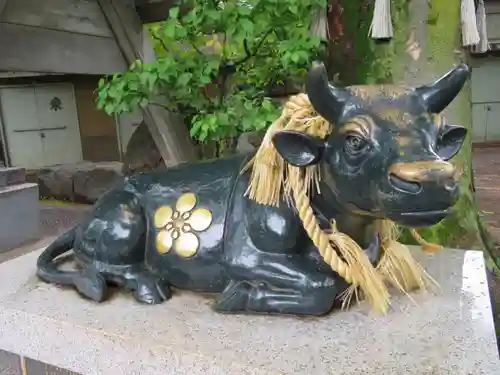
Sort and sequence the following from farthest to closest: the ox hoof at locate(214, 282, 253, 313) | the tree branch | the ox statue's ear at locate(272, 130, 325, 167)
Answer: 1. the tree branch
2. the ox hoof at locate(214, 282, 253, 313)
3. the ox statue's ear at locate(272, 130, 325, 167)

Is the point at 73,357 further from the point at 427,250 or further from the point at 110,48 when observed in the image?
the point at 110,48

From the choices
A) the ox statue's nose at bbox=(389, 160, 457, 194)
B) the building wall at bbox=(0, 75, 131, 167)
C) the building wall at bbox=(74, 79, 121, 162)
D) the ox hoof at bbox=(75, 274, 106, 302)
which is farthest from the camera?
the building wall at bbox=(74, 79, 121, 162)

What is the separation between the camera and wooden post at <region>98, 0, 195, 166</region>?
2664 mm

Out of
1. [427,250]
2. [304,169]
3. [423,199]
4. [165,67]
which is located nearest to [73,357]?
[304,169]

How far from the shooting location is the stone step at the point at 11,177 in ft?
10.4

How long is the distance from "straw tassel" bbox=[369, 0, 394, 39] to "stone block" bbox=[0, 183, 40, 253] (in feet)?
7.82

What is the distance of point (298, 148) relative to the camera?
2.77ft

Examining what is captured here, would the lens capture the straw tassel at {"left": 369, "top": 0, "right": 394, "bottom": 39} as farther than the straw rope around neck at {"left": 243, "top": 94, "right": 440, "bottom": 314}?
Yes

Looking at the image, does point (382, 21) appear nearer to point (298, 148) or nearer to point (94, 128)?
point (298, 148)

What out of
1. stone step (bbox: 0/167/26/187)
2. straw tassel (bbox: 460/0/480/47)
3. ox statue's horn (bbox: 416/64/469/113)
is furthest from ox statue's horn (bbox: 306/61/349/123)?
stone step (bbox: 0/167/26/187)

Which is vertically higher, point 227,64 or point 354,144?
point 227,64

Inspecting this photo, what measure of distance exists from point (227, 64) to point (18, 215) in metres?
1.88

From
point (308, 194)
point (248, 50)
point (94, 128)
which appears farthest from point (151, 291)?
point (94, 128)

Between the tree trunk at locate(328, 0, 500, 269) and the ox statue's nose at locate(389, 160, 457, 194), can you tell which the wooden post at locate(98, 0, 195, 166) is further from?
the ox statue's nose at locate(389, 160, 457, 194)
